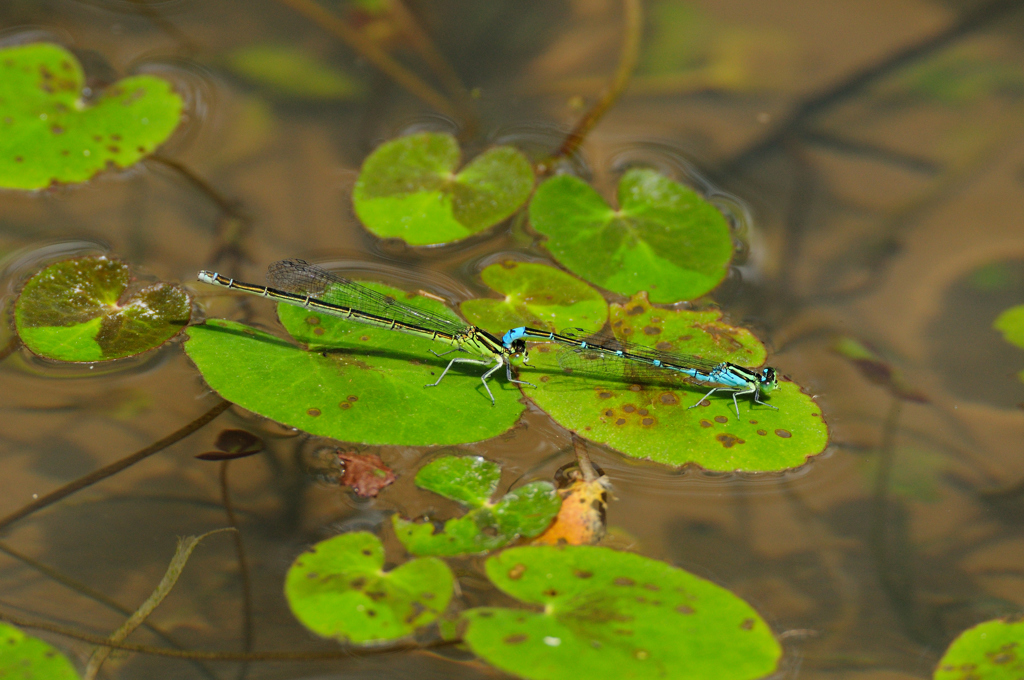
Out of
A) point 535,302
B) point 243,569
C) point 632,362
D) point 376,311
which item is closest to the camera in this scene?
point 243,569

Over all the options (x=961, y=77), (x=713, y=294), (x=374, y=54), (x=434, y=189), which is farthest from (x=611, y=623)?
(x=961, y=77)

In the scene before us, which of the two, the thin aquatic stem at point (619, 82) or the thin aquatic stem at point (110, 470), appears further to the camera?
the thin aquatic stem at point (619, 82)

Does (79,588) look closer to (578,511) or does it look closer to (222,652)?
(222,652)

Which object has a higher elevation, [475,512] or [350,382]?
[350,382]

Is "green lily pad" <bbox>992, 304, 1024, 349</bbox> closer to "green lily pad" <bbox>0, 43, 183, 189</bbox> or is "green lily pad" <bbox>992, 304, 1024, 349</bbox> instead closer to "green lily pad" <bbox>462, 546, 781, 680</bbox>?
"green lily pad" <bbox>462, 546, 781, 680</bbox>

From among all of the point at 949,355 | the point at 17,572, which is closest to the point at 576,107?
the point at 949,355

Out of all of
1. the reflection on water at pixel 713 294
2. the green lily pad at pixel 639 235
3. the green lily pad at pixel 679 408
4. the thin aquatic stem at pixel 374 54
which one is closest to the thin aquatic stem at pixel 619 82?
the reflection on water at pixel 713 294

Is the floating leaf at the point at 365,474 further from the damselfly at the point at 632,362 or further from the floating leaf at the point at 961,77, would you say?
the floating leaf at the point at 961,77
